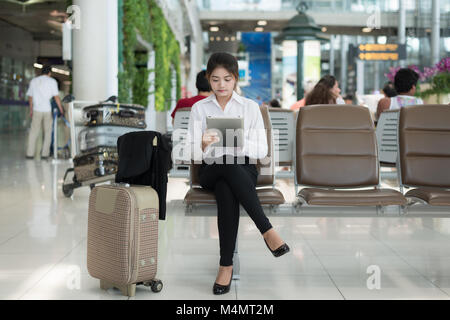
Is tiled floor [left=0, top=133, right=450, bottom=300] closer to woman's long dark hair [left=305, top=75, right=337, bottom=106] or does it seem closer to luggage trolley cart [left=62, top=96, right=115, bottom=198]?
luggage trolley cart [left=62, top=96, right=115, bottom=198]

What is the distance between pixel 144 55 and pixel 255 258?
985 cm

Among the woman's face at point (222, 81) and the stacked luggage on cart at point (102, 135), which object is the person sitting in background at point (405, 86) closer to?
the stacked luggage on cart at point (102, 135)

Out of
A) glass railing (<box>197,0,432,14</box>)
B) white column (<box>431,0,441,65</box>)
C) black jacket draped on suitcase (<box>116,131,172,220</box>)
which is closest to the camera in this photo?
black jacket draped on suitcase (<box>116,131,172,220</box>)

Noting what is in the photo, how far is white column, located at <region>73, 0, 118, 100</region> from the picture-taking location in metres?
7.95

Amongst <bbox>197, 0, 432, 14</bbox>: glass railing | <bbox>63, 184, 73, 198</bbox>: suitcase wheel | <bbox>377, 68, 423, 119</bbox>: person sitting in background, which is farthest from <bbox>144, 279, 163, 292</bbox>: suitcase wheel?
<bbox>197, 0, 432, 14</bbox>: glass railing

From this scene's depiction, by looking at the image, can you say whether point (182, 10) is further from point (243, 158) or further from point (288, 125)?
point (243, 158)

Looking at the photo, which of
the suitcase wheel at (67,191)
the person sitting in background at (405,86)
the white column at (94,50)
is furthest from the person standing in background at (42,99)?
the person sitting in background at (405,86)

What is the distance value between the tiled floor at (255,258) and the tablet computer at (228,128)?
369 mm

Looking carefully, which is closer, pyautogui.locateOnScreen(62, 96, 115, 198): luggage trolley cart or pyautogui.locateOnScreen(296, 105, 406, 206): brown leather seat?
pyautogui.locateOnScreen(296, 105, 406, 206): brown leather seat

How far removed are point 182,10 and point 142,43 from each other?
718cm

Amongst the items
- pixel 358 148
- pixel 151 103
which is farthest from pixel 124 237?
pixel 151 103

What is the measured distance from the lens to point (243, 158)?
9.83 feet

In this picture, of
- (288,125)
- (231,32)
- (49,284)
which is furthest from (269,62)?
(49,284)

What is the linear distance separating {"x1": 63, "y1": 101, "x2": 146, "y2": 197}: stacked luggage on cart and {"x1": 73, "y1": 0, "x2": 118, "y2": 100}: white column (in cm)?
258
